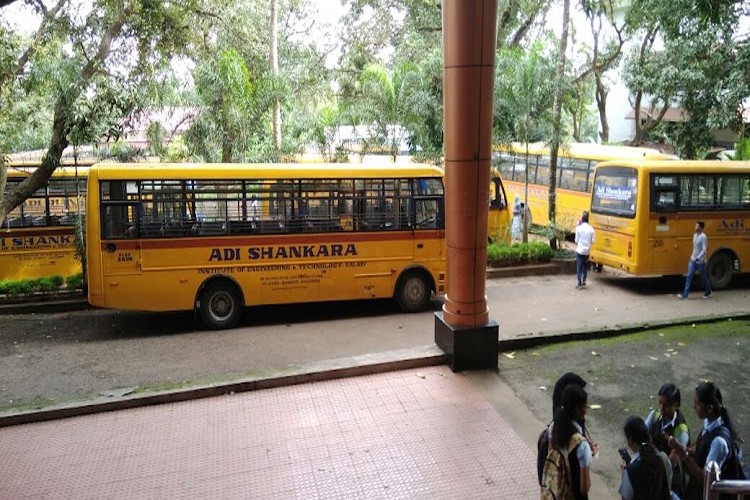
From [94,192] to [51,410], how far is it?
4067mm

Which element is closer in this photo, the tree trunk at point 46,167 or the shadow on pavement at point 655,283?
the tree trunk at point 46,167

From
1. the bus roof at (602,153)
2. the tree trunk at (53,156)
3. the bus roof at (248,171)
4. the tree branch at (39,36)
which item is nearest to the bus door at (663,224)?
the bus roof at (602,153)

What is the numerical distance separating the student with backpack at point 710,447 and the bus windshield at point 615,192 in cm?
893

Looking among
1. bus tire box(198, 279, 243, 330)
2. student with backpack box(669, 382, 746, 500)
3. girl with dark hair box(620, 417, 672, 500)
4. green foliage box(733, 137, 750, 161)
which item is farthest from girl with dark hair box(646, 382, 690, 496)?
green foliage box(733, 137, 750, 161)

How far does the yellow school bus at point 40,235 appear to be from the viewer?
1227cm

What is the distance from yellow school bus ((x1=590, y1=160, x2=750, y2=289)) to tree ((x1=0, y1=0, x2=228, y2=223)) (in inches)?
357

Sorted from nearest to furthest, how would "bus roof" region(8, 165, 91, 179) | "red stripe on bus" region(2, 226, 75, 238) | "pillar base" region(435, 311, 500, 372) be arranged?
"pillar base" region(435, 311, 500, 372) → "red stripe on bus" region(2, 226, 75, 238) → "bus roof" region(8, 165, 91, 179)

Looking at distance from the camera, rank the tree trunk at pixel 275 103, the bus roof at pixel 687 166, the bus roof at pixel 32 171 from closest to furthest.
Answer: the bus roof at pixel 687 166 < the bus roof at pixel 32 171 < the tree trunk at pixel 275 103

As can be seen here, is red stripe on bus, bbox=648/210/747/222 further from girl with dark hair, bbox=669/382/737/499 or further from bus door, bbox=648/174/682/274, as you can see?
girl with dark hair, bbox=669/382/737/499

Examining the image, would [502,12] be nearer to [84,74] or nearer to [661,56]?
[661,56]

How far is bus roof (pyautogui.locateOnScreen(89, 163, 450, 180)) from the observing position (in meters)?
9.30

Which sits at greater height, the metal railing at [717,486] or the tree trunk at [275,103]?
the tree trunk at [275,103]

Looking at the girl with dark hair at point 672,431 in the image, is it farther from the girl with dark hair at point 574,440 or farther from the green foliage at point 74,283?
the green foliage at point 74,283

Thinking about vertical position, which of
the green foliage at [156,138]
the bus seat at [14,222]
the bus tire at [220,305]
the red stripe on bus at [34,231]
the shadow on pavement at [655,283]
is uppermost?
the green foliage at [156,138]
